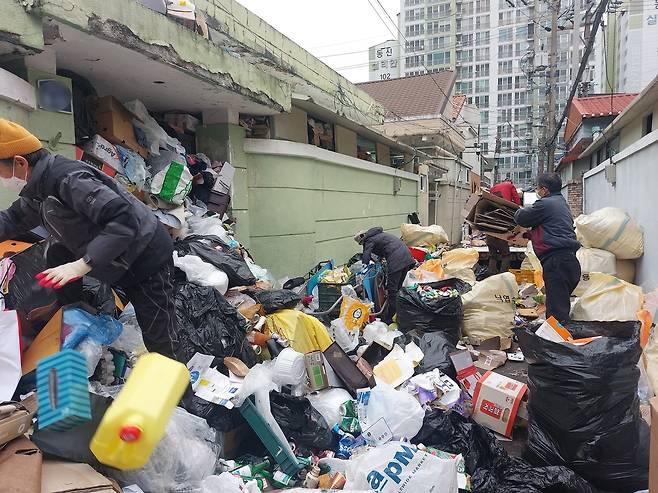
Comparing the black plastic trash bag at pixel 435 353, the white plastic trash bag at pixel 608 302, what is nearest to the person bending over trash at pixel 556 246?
the white plastic trash bag at pixel 608 302

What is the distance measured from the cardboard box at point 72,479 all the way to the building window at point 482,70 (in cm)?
6847

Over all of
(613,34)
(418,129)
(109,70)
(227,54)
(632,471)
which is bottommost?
(632,471)

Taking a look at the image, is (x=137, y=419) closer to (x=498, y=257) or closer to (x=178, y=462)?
(x=178, y=462)

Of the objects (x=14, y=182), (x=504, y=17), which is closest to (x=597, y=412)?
(x=14, y=182)

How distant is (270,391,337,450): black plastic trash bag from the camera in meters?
2.55

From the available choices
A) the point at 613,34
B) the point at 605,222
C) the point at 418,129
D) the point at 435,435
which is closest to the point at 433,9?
the point at 613,34

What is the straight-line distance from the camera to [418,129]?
14.8 meters

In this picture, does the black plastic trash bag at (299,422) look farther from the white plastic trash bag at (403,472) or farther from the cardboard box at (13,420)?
the cardboard box at (13,420)

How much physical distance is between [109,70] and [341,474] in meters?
3.45

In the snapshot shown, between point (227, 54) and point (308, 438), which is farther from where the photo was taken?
point (227, 54)

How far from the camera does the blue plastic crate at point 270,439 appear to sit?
2367 mm

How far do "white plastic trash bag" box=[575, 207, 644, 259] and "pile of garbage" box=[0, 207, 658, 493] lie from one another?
10.7 feet

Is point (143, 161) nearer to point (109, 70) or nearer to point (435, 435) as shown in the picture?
point (109, 70)

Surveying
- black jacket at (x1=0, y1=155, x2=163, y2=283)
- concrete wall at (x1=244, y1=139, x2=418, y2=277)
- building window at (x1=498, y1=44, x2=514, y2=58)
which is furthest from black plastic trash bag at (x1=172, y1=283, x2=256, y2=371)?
building window at (x1=498, y1=44, x2=514, y2=58)
